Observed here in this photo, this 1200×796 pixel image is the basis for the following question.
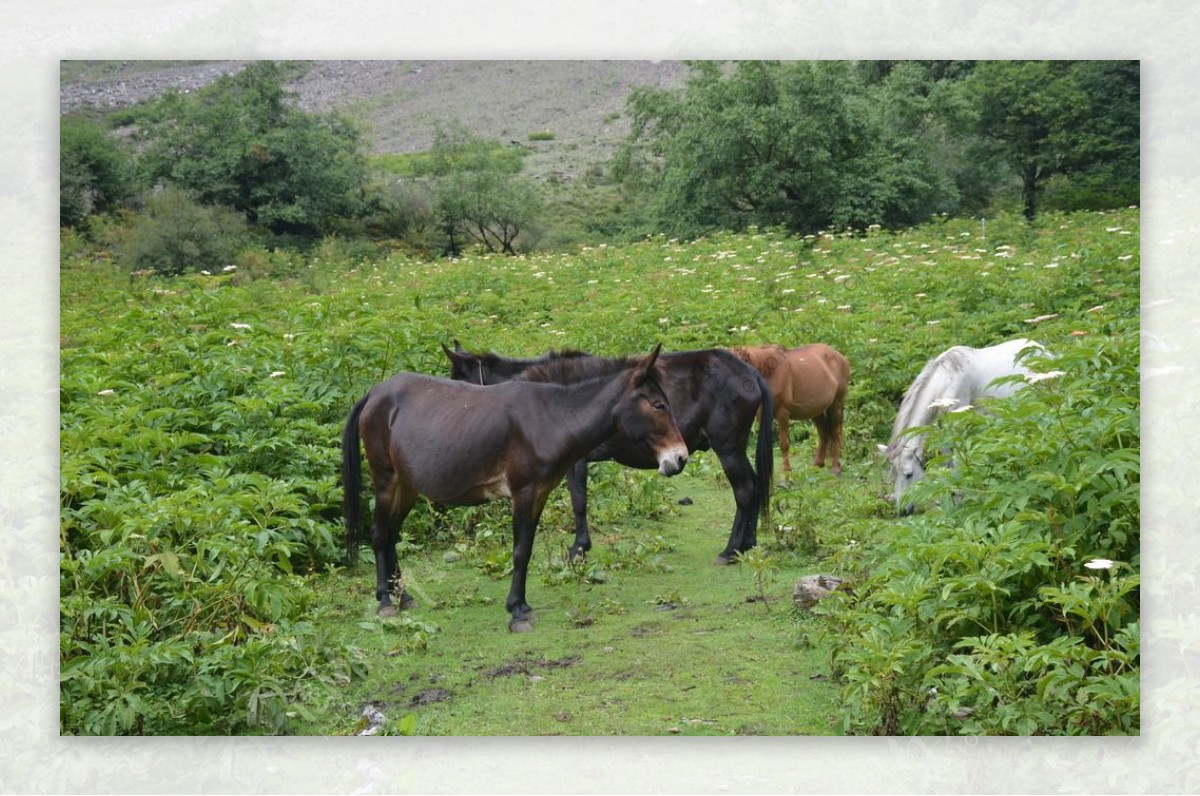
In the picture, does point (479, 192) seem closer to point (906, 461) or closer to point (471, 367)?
point (471, 367)

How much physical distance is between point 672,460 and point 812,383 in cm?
168

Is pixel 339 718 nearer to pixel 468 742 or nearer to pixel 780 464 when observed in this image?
pixel 468 742

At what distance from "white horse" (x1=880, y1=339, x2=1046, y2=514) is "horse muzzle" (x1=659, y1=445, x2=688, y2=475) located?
1.19 m

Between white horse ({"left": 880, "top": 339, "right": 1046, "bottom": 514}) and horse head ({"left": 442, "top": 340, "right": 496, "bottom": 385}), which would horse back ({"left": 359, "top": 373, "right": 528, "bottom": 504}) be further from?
white horse ({"left": 880, "top": 339, "right": 1046, "bottom": 514})

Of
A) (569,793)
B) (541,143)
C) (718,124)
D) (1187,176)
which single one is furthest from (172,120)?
(1187,176)

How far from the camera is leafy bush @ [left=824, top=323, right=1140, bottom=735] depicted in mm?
4512

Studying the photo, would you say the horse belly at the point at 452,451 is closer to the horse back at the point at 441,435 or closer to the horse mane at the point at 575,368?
the horse back at the point at 441,435

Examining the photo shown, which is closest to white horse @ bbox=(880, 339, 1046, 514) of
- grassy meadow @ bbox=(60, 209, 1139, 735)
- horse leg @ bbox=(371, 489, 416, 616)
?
grassy meadow @ bbox=(60, 209, 1139, 735)

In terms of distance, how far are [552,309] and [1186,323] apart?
3.15 meters

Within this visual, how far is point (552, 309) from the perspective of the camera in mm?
6840

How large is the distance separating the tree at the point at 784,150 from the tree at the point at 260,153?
4.76 ft

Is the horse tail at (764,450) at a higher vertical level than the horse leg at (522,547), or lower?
higher

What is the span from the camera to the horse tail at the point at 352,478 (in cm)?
602

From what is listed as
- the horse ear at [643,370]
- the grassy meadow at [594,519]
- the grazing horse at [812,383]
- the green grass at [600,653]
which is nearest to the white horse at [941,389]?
the grassy meadow at [594,519]
